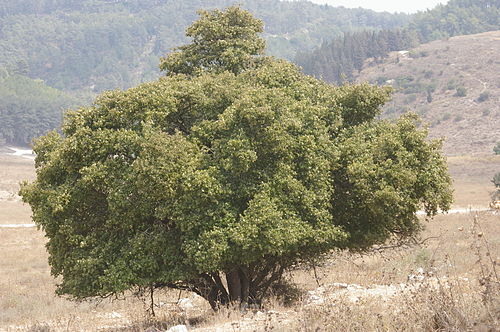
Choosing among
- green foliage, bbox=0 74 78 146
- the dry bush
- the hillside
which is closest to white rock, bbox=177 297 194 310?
the dry bush

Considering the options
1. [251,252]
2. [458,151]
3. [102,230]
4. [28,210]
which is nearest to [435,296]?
[251,252]

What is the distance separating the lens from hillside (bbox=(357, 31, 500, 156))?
122 metres

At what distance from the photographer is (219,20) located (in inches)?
770

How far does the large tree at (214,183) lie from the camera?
1416 centimetres

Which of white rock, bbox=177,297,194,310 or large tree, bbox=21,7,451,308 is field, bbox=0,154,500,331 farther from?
large tree, bbox=21,7,451,308

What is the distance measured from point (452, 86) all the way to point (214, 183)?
145 m

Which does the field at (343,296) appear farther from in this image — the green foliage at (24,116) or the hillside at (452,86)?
the green foliage at (24,116)

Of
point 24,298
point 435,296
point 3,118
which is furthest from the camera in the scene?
point 3,118

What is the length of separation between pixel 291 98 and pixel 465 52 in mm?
172808

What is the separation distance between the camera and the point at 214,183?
562 inches

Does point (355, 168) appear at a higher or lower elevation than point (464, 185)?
higher

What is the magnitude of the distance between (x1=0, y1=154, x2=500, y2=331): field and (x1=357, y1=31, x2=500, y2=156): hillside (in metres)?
70.3

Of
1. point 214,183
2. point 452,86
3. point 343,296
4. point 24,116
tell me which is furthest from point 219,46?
point 24,116

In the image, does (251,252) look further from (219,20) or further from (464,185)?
(464,185)
